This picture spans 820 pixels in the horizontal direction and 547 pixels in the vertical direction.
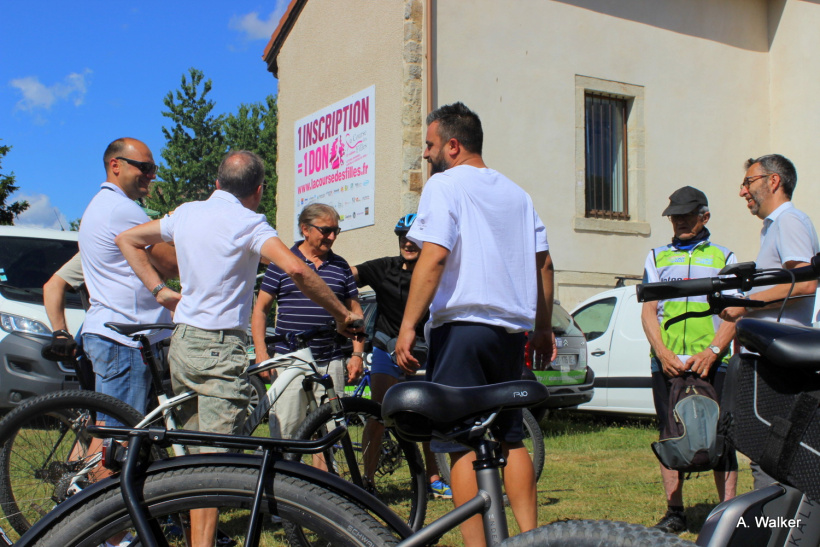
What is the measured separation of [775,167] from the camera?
4.47m

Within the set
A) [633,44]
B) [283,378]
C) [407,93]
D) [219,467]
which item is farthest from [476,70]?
[219,467]

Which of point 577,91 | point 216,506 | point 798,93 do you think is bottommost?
point 216,506

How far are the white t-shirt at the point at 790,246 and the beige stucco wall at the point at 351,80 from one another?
8.65 metres

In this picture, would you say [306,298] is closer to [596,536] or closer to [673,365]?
[673,365]

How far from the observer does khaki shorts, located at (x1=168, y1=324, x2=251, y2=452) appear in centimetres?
356

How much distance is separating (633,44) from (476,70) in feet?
10.6

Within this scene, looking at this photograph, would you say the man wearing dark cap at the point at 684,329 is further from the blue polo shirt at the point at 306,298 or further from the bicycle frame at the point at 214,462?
the bicycle frame at the point at 214,462

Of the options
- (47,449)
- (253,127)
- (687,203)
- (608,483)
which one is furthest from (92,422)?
(253,127)

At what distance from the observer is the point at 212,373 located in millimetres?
3566

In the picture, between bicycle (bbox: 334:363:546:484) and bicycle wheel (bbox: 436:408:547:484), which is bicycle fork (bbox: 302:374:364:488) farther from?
bicycle wheel (bbox: 436:408:547:484)

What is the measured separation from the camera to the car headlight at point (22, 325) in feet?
27.2

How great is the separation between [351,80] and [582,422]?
7.16m

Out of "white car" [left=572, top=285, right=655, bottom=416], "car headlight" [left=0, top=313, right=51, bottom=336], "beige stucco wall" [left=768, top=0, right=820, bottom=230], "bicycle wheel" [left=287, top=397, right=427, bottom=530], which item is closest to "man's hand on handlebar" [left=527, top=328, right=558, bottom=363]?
"bicycle wheel" [left=287, top=397, right=427, bottom=530]

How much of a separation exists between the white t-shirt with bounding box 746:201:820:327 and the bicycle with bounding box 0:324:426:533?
6.62 ft
